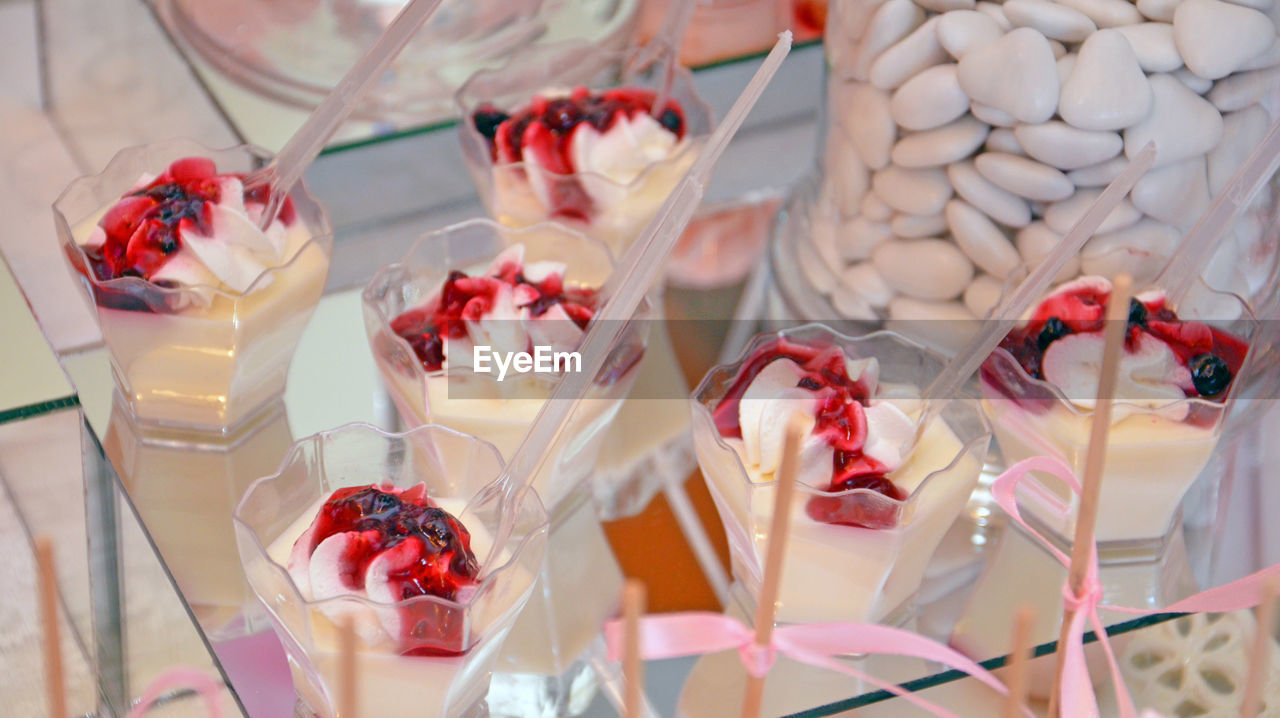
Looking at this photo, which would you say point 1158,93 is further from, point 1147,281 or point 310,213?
point 310,213

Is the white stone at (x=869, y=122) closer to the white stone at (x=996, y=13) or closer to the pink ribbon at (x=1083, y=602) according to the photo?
the white stone at (x=996, y=13)

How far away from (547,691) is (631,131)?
31 centimetres

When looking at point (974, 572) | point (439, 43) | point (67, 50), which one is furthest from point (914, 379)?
point (67, 50)

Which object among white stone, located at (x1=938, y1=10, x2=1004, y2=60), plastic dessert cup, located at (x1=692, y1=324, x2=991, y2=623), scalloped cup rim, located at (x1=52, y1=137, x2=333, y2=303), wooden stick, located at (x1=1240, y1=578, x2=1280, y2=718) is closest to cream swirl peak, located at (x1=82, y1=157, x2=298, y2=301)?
scalloped cup rim, located at (x1=52, y1=137, x2=333, y2=303)

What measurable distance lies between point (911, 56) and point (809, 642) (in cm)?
27

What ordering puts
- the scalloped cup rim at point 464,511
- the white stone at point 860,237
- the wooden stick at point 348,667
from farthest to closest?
the white stone at point 860,237
the scalloped cup rim at point 464,511
the wooden stick at point 348,667

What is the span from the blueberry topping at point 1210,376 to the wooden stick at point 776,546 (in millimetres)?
262

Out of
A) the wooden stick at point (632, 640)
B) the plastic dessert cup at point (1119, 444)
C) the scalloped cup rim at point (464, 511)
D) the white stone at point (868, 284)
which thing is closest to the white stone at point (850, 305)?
the white stone at point (868, 284)

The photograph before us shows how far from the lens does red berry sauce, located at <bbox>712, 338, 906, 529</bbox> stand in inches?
20.5

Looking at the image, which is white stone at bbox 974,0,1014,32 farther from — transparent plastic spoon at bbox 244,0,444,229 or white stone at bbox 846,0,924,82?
transparent plastic spoon at bbox 244,0,444,229

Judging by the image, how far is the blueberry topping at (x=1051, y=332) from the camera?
0.60m

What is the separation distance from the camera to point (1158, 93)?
0.59 m

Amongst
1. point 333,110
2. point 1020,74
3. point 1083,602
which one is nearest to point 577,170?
point 333,110

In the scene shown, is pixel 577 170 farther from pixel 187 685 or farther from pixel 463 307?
pixel 187 685
